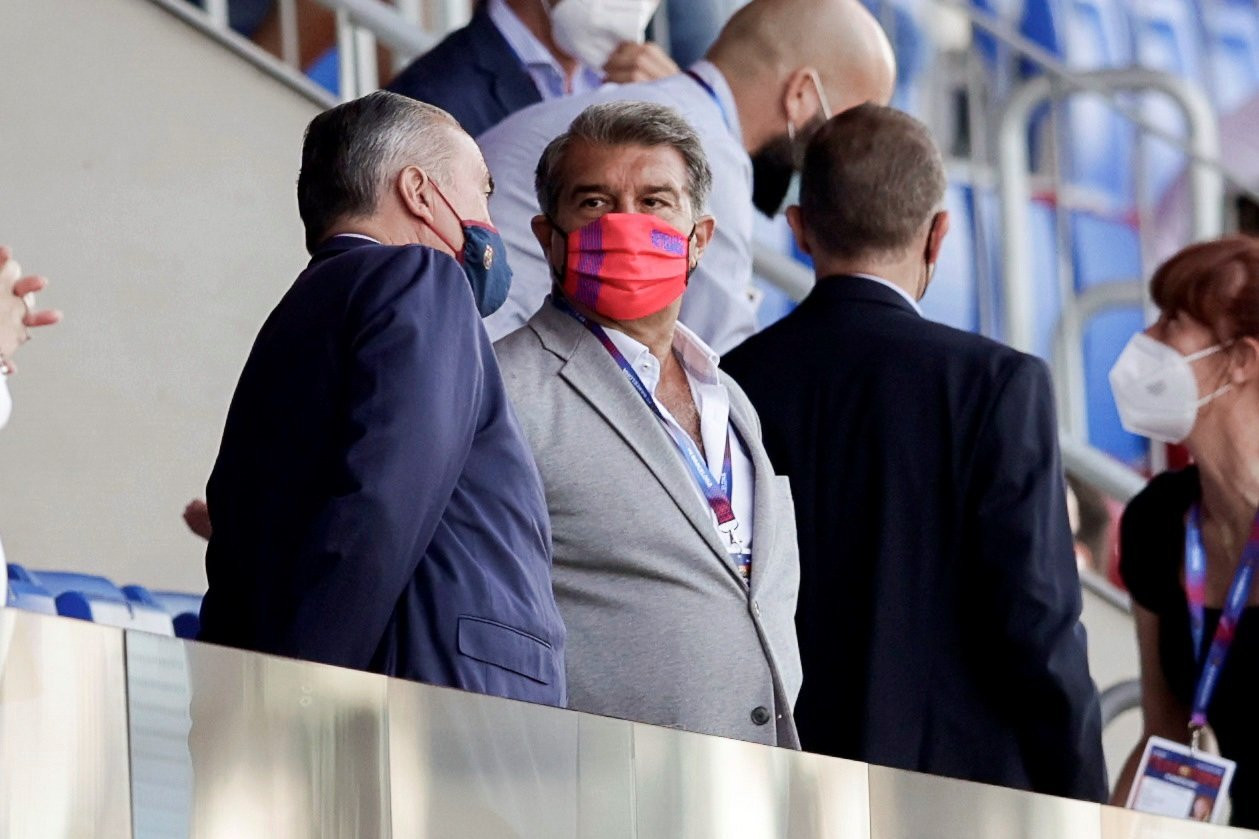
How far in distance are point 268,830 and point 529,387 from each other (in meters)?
0.98

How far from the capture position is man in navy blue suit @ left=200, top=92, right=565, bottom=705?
247 centimetres

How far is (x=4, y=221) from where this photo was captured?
4.60 meters

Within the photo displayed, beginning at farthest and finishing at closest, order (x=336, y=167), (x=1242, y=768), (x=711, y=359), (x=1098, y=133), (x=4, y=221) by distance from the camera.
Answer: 1. (x=1098, y=133)
2. (x=4, y=221)
3. (x=1242, y=768)
4. (x=711, y=359)
5. (x=336, y=167)

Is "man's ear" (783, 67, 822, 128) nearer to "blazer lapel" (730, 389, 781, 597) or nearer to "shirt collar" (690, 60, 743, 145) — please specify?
"shirt collar" (690, 60, 743, 145)

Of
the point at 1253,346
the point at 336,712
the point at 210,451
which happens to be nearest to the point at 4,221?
the point at 210,451

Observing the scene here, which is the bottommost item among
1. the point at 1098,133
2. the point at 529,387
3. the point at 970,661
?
the point at 970,661

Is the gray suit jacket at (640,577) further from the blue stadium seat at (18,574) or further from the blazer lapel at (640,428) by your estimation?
the blue stadium seat at (18,574)

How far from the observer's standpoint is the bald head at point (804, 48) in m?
3.91

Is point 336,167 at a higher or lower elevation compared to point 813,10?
lower

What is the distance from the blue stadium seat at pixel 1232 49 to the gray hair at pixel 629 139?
346 centimetres

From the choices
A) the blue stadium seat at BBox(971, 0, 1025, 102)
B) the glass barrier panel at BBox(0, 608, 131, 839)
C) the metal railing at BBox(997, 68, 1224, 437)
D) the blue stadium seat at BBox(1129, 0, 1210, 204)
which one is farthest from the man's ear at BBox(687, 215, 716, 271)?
the blue stadium seat at BBox(1129, 0, 1210, 204)

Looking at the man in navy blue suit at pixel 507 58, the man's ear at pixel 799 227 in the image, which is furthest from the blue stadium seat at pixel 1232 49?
the man's ear at pixel 799 227

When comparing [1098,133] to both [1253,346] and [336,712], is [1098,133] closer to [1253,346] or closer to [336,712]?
[1253,346]

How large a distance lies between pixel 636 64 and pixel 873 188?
3.04ft
